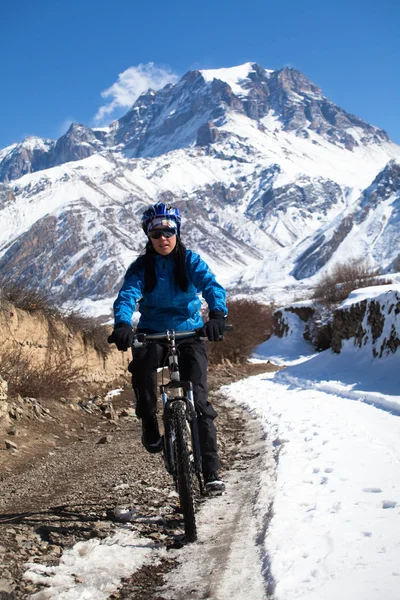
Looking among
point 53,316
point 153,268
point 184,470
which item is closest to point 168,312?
point 153,268

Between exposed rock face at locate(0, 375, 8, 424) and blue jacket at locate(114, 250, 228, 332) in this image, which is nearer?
blue jacket at locate(114, 250, 228, 332)

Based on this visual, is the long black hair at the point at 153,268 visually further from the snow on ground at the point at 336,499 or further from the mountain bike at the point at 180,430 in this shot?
the snow on ground at the point at 336,499

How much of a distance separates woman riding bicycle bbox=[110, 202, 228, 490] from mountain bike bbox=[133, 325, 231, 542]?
0.15m

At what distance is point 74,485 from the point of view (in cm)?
493

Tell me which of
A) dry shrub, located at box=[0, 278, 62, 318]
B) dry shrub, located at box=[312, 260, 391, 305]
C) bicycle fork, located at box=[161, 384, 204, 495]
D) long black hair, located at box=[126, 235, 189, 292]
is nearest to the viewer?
bicycle fork, located at box=[161, 384, 204, 495]

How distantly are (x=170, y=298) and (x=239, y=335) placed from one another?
907 inches

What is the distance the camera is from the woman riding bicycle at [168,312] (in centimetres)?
412

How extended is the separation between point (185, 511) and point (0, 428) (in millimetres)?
4319

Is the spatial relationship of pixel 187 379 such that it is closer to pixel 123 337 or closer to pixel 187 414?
pixel 187 414

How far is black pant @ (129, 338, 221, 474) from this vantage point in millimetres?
4105

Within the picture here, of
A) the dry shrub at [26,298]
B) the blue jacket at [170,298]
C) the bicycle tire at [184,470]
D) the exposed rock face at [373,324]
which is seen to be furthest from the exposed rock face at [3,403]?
the exposed rock face at [373,324]

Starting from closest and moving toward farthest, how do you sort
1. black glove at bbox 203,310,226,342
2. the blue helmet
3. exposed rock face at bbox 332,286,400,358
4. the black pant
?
black glove at bbox 203,310,226,342, the black pant, the blue helmet, exposed rock face at bbox 332,286,400,358

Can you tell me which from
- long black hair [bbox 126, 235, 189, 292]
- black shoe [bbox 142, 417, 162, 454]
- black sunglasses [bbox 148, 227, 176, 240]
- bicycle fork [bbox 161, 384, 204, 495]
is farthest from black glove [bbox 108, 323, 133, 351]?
black sunglasses [bbox 148, 227, 176, 240]

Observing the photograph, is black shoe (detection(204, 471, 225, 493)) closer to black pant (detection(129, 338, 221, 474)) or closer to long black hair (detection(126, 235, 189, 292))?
black pant (detection(129, 338, 221, 474))
